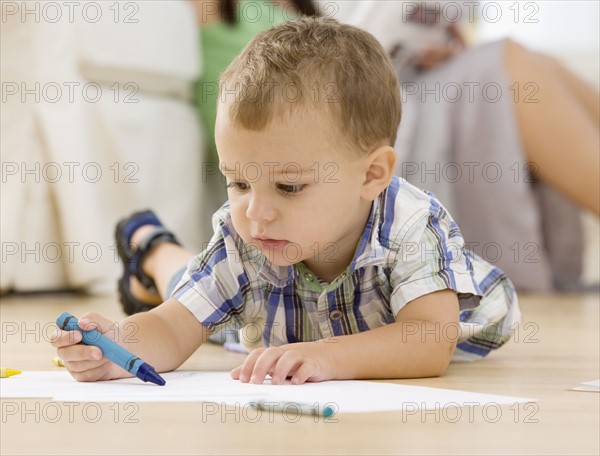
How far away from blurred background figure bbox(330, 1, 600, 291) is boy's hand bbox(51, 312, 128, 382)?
1.18 m

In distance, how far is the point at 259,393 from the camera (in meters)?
0.79

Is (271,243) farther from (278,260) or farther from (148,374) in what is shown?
(148,374)

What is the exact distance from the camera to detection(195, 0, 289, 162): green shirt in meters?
2.26

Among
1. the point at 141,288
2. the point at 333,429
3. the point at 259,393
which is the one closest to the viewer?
the point at 333,429

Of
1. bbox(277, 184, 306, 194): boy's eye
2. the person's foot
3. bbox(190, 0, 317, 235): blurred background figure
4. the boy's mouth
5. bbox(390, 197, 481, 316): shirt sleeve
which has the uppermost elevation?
bbox(190, 0, 317, 235): blurred background figure

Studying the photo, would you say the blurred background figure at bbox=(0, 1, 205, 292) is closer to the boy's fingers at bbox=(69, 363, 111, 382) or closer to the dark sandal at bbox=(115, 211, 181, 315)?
the dark sandal at bbox=(115, 211, 181, 315)

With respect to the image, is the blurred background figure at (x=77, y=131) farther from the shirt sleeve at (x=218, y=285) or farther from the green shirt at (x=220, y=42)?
the shirt sleeve at (x=218, y=285)

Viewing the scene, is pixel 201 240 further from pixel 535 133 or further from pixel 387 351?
pixel 387 351

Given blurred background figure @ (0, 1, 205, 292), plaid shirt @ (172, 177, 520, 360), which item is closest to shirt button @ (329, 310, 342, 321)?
plaid shirt @ (172, 177, 520, 360)

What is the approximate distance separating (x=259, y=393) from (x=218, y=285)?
234 millimetres

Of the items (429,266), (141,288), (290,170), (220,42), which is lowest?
(141,288)

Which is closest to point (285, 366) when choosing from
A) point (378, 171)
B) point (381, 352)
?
point (381, 352)

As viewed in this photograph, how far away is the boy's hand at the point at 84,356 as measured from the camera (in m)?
0.86

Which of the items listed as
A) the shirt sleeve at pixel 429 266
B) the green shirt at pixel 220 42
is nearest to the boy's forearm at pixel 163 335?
the shirt sleeve at pixel 429 266
